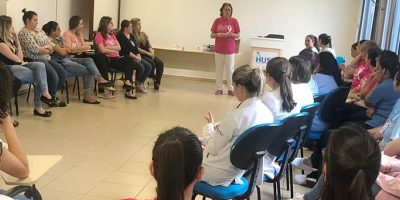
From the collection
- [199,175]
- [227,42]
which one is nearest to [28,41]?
[227,42]

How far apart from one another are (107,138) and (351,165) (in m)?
3.59

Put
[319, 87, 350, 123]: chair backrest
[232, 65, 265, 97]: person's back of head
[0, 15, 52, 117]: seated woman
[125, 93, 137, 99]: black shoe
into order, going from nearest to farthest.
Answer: [232, 65, 265, 97]: person's back of head, [319, 87, 350, 123]: chair backrest, [0, 15, 52, 117]: seated woman, [125, 93, 137, 99]: black shoe

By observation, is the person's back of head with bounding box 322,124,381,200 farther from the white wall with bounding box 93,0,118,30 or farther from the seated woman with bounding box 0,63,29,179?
the white wall with bounding box 93,0,118,30

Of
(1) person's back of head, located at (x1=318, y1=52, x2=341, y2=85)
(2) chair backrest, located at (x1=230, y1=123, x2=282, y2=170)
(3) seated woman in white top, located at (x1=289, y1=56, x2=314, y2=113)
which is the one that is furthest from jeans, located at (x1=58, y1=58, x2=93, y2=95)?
(2) chair backrest, located at (x1=230, y1=123, x2=282, y2=170)

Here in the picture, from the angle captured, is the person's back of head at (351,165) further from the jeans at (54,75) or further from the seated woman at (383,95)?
the jeans at (54,75)

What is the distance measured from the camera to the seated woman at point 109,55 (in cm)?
692

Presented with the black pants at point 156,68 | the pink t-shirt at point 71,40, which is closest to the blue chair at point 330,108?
the pink t-shirt at point 71,40

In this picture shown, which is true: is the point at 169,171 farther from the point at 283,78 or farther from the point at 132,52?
the point at 132,52

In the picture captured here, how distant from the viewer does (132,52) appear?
759 centimetres

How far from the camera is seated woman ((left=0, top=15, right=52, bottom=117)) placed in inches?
206

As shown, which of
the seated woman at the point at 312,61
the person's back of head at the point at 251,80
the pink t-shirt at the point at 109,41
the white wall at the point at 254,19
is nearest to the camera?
the person's back of head at the point at 251,80

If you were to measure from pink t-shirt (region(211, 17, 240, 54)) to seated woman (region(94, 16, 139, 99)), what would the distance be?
1.76 metres

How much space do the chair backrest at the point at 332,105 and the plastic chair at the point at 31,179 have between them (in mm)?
2645

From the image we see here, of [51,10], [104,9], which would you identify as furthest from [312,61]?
[104,9]
